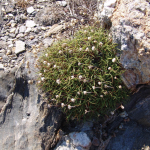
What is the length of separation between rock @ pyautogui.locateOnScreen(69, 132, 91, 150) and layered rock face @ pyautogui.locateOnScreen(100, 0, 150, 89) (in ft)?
4.41

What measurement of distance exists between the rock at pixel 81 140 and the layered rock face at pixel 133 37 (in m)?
1.34

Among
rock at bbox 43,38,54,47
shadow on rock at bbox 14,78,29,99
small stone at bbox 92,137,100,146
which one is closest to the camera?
small stone at bbox 92,137,100,146

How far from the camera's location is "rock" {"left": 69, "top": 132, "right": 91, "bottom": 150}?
3206 mm

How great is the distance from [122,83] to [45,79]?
5.11ft

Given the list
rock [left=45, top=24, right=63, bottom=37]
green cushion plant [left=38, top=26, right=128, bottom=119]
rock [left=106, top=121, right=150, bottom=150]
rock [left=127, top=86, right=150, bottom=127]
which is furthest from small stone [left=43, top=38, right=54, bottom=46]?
rock [left=106, top=121, right=150, bottom=150]

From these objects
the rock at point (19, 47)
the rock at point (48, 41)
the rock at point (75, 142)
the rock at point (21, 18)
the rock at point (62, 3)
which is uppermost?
the rock at point (62, 3)

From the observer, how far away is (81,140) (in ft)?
10.7

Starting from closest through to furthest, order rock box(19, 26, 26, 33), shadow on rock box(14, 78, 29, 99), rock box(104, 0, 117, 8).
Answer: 1. rock box(104, 0, 117, 8)
2. shadow on rock box(14, 78, 29, 99)
3. rock box(19, 26, 26, 33)

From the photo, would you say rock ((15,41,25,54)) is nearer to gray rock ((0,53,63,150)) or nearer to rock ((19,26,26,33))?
rock ((19,26,26,33))

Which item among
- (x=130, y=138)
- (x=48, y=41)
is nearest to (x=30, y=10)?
(x=48, y=41)

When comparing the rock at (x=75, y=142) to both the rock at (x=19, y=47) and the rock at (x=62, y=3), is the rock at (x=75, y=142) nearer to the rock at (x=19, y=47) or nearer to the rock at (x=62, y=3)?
the rock at (x=19, y=47)

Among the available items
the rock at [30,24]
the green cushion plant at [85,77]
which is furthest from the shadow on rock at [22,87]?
the rock at [30,24]

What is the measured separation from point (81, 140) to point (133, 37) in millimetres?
2187

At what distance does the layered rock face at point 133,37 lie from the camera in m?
2.85
